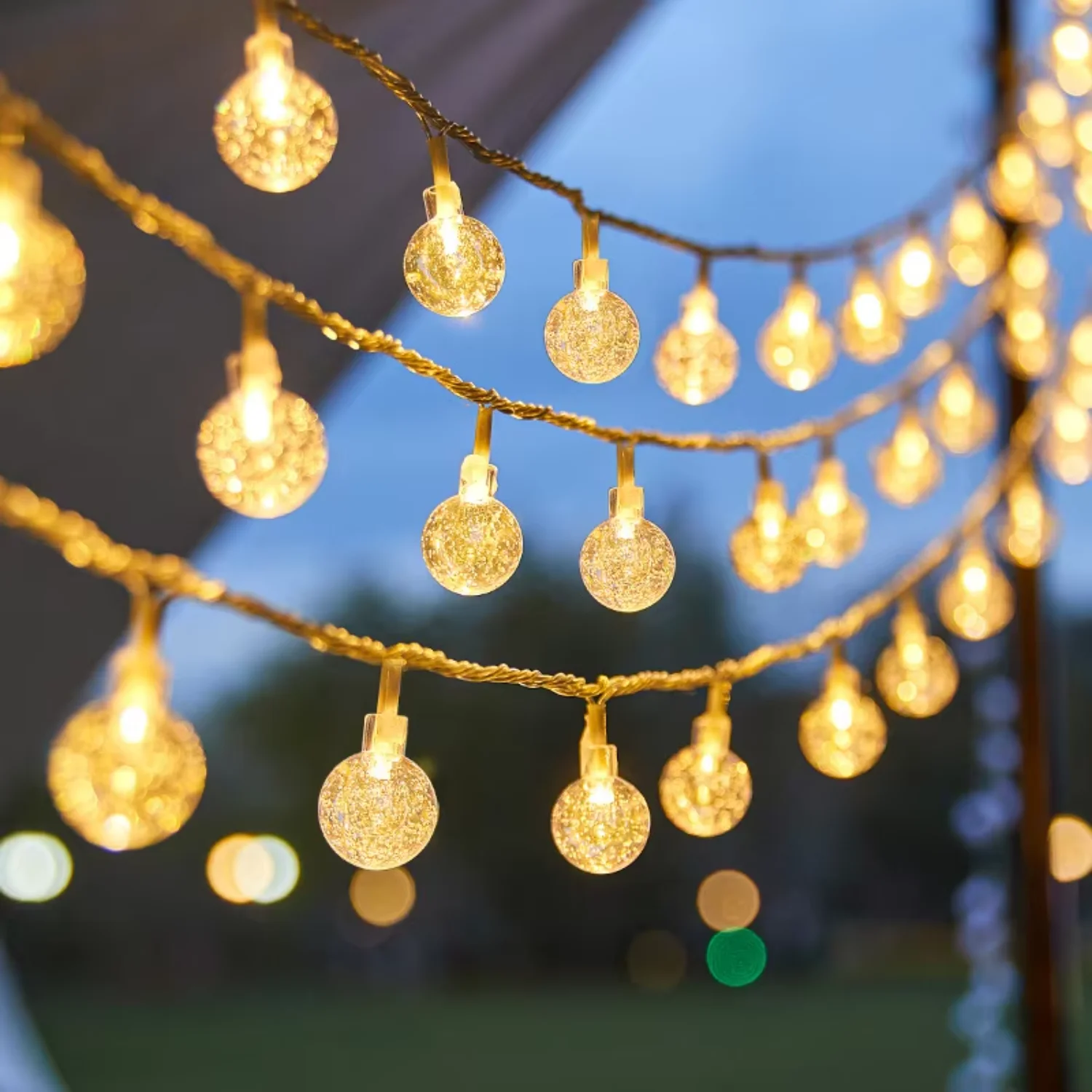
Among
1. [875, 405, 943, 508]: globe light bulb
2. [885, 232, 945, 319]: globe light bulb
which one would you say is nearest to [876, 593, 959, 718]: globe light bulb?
[875, 405, 943, 508]: globe light bulb

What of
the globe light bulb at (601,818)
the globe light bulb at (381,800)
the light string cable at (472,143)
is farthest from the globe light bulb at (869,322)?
the globe light bulb at (381,800)

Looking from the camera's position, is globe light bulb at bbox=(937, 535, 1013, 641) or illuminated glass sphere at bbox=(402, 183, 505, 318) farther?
globe light bulb at bbox=(937, 535, 1013, 641)

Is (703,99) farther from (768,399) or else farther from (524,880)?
(524,880)

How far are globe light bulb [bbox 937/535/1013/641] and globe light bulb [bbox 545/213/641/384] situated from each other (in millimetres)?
797

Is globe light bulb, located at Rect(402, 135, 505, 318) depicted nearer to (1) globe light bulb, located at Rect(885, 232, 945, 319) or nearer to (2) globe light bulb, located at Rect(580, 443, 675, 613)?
(2) globe light bulb, located at Rect(580, 443, 675, 613)

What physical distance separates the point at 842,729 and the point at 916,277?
2.26 ft

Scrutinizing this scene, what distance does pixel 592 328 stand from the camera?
736 mm

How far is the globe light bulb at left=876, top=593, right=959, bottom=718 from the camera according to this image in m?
1.16

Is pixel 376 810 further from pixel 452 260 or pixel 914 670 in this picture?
pixel 914 670

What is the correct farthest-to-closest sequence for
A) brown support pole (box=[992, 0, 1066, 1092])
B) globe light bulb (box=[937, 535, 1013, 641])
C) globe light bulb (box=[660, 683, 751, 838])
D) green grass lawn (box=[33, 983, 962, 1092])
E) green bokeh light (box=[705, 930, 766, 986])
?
green bokeh light (box=[705, 930, 766, 986])
green grass lawn (box=[33, 983, 962, 1092])
brown support pole (box=[992, 0, 1066, 1092])
globe light bulb (box=[937, 535, 1013, 641])
globe light bulb (box=[660, 683, 751, 838])

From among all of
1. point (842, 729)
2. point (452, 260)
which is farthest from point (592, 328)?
point (842, 729)

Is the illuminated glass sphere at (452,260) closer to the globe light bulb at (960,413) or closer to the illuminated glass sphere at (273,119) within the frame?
the illuminated glass sphere at (273,119)

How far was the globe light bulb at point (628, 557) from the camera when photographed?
754 millimetres

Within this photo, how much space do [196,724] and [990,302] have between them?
1.53 meters
